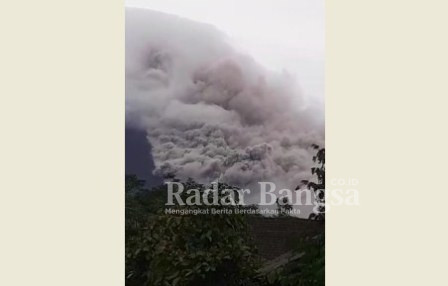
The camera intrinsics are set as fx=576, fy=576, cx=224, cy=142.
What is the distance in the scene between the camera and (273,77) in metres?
4.64

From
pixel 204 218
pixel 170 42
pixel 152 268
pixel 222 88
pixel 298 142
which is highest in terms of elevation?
pixel 170 42

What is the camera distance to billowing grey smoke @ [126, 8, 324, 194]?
14.7 ft

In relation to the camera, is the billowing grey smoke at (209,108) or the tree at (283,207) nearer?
the billowing grey smoke at (209,108)

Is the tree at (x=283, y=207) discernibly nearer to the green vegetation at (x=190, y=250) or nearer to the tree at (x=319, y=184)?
the tree at (x=319, y=184)

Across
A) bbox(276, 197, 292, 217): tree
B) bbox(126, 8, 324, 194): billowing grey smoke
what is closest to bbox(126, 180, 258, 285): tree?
bbox(126, 8, 324, 194): billowing grey smoke

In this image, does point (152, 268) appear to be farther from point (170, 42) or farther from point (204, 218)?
point (170, 42)

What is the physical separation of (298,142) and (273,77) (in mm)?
561

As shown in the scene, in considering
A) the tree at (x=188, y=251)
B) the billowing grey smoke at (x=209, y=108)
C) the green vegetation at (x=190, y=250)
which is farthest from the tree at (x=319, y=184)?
the tree at (x=188, y=251)

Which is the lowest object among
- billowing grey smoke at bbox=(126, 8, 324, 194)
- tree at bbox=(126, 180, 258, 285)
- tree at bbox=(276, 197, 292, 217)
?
tree at bbox=(126, 180, 258, 285)

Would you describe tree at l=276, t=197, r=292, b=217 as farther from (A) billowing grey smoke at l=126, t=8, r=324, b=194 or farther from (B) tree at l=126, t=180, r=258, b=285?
(B) tree at l=126, t=180, r=258, b=285

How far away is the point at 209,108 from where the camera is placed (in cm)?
455

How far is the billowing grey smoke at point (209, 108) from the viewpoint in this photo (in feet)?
14.7

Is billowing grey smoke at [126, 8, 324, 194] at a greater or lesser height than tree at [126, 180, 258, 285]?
greater
